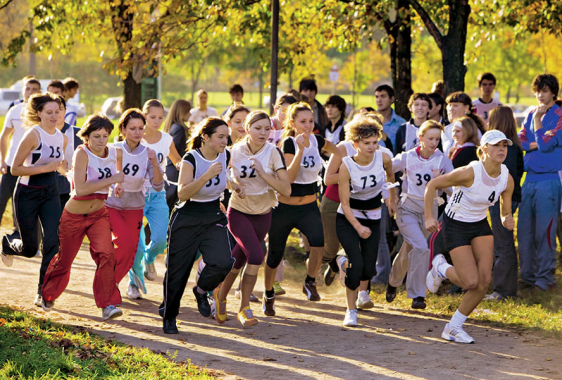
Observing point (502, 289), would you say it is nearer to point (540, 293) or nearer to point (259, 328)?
point (540, 293)

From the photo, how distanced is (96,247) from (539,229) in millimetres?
5348

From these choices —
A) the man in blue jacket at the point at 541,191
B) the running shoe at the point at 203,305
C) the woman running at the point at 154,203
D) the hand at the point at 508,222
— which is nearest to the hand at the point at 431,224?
the hand at the point at 508,222

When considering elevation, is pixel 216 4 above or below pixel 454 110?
above

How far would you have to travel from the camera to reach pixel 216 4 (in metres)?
12.3

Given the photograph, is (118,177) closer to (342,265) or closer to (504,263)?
(342,265)

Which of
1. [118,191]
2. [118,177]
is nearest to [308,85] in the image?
[118,191]

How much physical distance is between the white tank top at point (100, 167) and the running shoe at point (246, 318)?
1761 millimetres

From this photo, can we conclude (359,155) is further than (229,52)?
No

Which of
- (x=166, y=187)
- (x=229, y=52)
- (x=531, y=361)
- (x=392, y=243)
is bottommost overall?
(x=531, y=361)

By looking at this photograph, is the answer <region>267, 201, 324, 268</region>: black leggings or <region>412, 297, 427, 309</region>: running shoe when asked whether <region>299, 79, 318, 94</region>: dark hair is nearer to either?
<region>267, 201, 324, 268</region>: black leggings

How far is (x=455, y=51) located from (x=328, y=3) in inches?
165

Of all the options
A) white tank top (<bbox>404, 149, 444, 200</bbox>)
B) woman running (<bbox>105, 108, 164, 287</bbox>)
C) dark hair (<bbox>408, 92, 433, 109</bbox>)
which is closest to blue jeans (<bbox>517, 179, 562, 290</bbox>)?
dark hair (<bbox>408, 92, 433, 109</bbox>)

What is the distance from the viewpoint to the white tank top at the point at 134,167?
8.28m

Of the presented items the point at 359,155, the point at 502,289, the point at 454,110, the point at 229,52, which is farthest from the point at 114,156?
the point at 229,52
